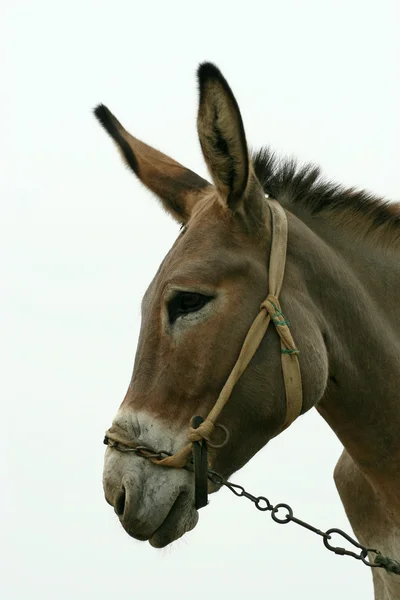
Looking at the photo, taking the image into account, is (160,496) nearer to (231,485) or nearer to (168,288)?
(231,485)

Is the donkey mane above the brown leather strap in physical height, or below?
above

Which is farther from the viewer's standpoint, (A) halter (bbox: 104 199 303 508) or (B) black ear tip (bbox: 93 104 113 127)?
(B) black ear tip (bbox: 93 104 113 127)

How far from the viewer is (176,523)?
4527mm

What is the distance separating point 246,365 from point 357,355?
773mm

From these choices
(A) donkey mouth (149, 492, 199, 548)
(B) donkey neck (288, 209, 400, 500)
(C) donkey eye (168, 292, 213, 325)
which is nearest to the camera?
(A) donkey mouth (149, 492, 199, 548)

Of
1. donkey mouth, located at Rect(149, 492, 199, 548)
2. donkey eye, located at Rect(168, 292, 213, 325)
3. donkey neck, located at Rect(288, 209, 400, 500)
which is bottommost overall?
donkey mouth, located at Rect(149, 492, 199, 548)

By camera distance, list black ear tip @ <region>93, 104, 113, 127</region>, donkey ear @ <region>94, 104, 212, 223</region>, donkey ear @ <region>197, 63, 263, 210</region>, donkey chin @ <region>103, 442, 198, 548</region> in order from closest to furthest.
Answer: donkey chin @ <region>103, 442, 198, 548</region>, donkey ear @ <region>197, 63, 263, 210</region>, donkey ear @ <region>94, 104, 212, 223</region>, black ear tip @ <region>93, 104, 113, 127</region>

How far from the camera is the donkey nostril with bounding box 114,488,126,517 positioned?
4.43 metres

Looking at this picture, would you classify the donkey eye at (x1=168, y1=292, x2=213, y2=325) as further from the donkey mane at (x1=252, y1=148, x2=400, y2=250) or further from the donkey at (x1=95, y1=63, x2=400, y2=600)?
the donkey mane at (x1=252, y1=148, x2=400, y2=250)

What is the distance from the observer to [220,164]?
4.88 metres

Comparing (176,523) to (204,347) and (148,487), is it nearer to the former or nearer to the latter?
(148,487)

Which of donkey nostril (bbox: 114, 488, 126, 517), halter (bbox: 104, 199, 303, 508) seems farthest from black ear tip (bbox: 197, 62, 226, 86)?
donkey nostril (bbox: 114, 488, 126, 517)

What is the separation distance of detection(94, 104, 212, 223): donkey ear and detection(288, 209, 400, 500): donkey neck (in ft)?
2.28

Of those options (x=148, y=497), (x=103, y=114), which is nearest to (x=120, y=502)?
(x=148, y=497)
